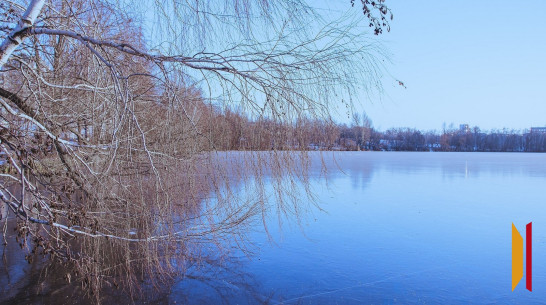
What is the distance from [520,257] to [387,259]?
1.90 metres

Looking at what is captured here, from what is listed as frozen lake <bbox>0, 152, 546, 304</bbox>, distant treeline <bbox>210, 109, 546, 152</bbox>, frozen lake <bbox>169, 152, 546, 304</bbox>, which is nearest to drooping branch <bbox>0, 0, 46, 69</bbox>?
distant treeline <bbox>210, 109, 546, 152</bbox>

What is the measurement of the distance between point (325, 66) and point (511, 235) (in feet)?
19.9

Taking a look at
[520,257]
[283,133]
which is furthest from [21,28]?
[520,257]

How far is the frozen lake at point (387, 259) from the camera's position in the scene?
479 centimetres

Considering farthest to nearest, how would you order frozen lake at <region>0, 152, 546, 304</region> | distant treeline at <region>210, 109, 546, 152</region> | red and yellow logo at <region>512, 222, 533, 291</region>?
1. red and yellow logo at <region>512, 222, 533, 291</region>
2. frozen lake at <region>0, 152, 546, 304</region>
3. distant treeline at <region>210, 109, 546, 152</region>

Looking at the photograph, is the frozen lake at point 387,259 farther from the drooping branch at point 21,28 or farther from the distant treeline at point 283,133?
the drooping branch at point 21,28

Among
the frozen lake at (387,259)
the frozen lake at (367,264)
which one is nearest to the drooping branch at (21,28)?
the frozen lake at (367,264)

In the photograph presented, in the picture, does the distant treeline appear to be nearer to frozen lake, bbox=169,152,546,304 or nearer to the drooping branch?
frozen lake, bbox=169,152,546,304

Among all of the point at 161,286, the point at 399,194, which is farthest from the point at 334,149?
the point at 399,194

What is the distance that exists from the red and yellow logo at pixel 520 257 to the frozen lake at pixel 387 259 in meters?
0.06

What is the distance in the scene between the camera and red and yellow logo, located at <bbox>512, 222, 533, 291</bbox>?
525cm

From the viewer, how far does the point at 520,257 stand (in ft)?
20.2

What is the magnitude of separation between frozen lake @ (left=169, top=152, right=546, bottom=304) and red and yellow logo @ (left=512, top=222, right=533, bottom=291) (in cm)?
6

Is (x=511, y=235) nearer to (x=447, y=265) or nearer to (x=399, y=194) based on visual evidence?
(x=447, y=265)
